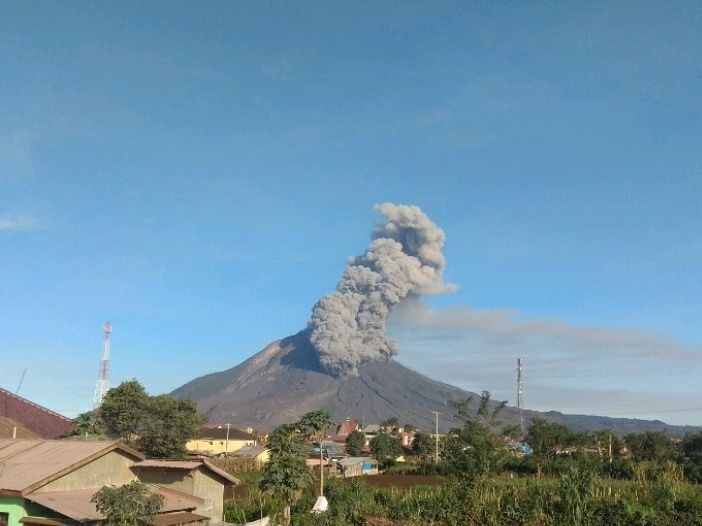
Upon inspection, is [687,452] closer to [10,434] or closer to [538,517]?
[538,517]

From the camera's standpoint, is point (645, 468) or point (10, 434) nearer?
point (645, 468)

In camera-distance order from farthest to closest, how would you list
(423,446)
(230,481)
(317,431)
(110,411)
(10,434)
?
(423,446), (110,411), (10,434), (317,431), (230,481)

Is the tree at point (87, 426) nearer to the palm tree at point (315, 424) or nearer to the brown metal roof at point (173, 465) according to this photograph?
the palm tree at point (315, 424)

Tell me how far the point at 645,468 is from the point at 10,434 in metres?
49.6

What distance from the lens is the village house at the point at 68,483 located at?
23.2 m

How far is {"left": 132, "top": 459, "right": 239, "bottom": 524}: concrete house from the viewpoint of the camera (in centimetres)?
2952

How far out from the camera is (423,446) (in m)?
99.2

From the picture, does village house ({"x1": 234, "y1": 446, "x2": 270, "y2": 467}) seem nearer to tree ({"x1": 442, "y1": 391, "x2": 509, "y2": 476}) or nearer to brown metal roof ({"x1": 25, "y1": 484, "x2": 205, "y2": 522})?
tree ({"x1": 442, "y1": 391, "x2": 509, "y2": 476})

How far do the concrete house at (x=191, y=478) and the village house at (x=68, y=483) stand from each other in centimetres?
7

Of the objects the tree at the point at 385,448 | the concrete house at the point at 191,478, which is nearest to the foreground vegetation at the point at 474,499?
the concrete house at the point at 191,478

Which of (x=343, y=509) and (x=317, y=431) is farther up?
(x=317, y=431)

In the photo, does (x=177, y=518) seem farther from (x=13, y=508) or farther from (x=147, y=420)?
(x=147, y=420)

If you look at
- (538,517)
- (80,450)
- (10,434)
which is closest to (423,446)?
(10,434)

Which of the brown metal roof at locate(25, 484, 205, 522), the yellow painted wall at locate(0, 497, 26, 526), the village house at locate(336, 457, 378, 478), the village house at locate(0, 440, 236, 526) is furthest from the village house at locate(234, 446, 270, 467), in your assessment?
the yellow painted wall at locate(0, 497, 26, 526)
